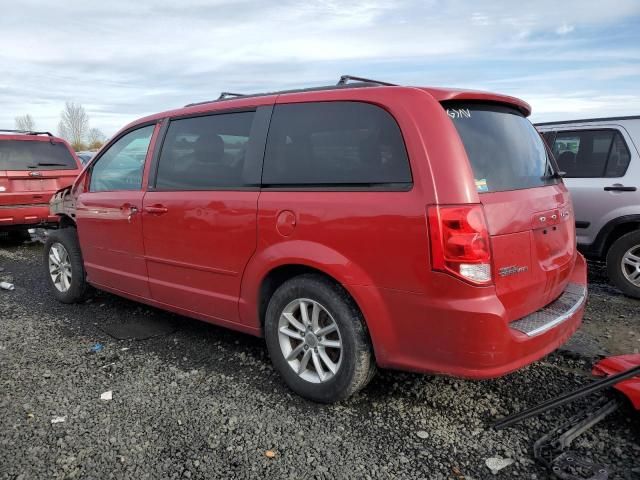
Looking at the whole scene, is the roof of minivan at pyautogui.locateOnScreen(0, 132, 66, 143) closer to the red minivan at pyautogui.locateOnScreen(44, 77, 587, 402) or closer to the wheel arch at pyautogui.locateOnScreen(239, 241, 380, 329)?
the red minivan at pyautogui.locateOnScreen(44, 77, 587, 402)

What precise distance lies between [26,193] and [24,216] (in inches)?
13.9

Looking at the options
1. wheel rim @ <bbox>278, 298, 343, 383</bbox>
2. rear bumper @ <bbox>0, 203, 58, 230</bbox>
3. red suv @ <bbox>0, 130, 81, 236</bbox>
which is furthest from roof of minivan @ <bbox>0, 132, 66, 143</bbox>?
wheel rim @ <bbox>278, 298, 343, 383</bbox>

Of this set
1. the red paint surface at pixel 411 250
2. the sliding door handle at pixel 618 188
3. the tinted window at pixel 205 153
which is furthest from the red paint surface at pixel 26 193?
the sliding door handle at pixel 618 188

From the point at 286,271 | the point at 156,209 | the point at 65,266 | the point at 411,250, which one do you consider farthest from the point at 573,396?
the point at 65,266

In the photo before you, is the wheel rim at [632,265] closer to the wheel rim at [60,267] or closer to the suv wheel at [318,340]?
the suv wheel at [318,340]

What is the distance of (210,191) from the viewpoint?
136 inches

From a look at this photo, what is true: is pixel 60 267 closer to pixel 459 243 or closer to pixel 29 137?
pixel 29 137

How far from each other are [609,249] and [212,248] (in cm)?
412

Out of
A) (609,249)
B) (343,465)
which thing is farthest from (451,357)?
(609,249)

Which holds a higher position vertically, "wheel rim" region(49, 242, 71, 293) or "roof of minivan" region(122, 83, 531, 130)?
"roof of minivan" region(122, 83, 531, 130)

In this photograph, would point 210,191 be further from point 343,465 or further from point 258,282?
point 343,465

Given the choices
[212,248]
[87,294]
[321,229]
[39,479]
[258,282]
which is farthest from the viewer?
[87,294]

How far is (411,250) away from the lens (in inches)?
99.2

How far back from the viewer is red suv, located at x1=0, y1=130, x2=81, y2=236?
7.81 m
